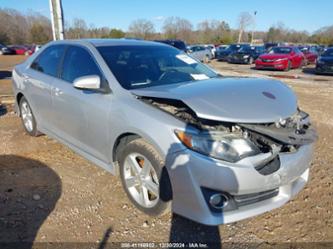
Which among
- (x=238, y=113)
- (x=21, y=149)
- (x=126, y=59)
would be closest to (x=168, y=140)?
(x=238, y=113)

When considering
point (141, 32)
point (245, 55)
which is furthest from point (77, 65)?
point (141, 32)

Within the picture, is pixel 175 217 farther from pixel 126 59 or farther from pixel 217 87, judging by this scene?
pixel 126 59

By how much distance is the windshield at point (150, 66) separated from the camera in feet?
10.4

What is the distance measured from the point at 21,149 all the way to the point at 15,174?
2.83 feet

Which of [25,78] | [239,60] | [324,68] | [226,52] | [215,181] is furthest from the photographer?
[226,52]

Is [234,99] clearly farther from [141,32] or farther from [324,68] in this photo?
[141,32]

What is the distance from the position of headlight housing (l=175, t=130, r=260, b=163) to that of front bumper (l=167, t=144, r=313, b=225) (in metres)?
0.05

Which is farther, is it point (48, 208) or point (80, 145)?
point (80, 145)

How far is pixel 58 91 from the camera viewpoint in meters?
3.69

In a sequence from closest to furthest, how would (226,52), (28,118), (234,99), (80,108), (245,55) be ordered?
(234,99)
(80,108)
(28,118)
(245,55)
(226,52)

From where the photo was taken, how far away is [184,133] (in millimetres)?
2355

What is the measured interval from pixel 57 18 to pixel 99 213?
735 centimetres

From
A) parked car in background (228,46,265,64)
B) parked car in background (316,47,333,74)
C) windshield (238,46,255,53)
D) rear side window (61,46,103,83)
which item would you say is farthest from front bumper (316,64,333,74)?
rear side window (61,46,103,83)

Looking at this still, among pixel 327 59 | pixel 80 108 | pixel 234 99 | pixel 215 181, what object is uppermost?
pixel 234 99
